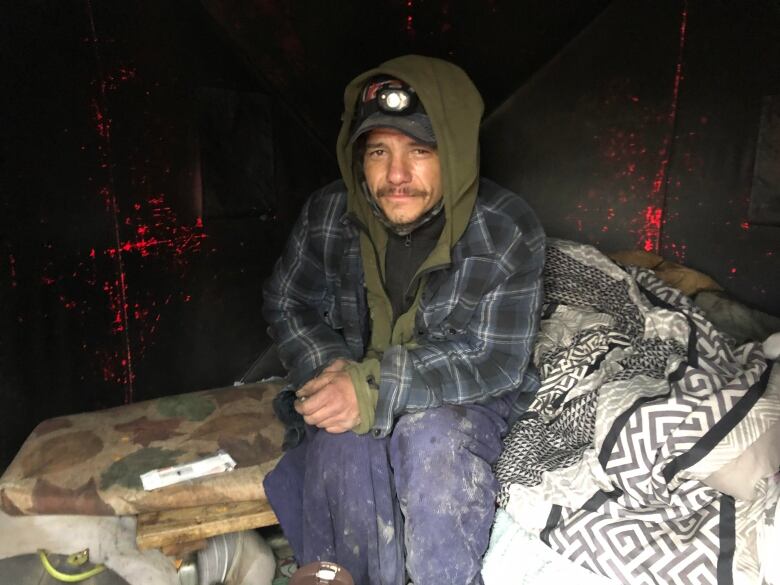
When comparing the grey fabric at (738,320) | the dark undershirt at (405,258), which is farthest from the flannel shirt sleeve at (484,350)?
the grey fabric at (738,320)

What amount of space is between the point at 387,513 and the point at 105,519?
65cm

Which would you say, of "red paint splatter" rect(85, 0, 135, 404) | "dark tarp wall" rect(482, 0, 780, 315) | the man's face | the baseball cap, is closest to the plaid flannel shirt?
the man's face

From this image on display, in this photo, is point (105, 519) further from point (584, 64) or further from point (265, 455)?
point (584, 64)

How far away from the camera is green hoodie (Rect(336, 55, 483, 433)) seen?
1.36 m

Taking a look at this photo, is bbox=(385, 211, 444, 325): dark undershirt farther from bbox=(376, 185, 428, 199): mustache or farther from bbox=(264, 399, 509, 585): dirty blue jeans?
bbox=(264, 399, 509, 585): dirty blue jeans

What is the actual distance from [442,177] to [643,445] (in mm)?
720

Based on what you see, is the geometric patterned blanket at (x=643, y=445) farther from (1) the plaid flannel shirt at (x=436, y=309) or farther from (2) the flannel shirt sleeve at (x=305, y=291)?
(2) the flannel shirt sleeve at (x=305, y=291)

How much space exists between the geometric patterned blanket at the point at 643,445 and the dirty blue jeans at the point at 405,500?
0.47 ft

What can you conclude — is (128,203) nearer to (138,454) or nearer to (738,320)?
(138,454)

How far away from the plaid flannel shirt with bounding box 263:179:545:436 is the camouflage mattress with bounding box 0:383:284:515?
0.22 meters

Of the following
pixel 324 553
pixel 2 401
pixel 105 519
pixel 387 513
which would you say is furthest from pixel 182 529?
pixel 2 401

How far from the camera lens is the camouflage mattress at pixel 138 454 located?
1359 mm

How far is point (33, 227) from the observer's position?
1458 mm

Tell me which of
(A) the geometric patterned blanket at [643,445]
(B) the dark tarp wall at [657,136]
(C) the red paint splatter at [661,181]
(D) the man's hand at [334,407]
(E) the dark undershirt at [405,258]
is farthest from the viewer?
(C) the red paint splatter at [661,181]
